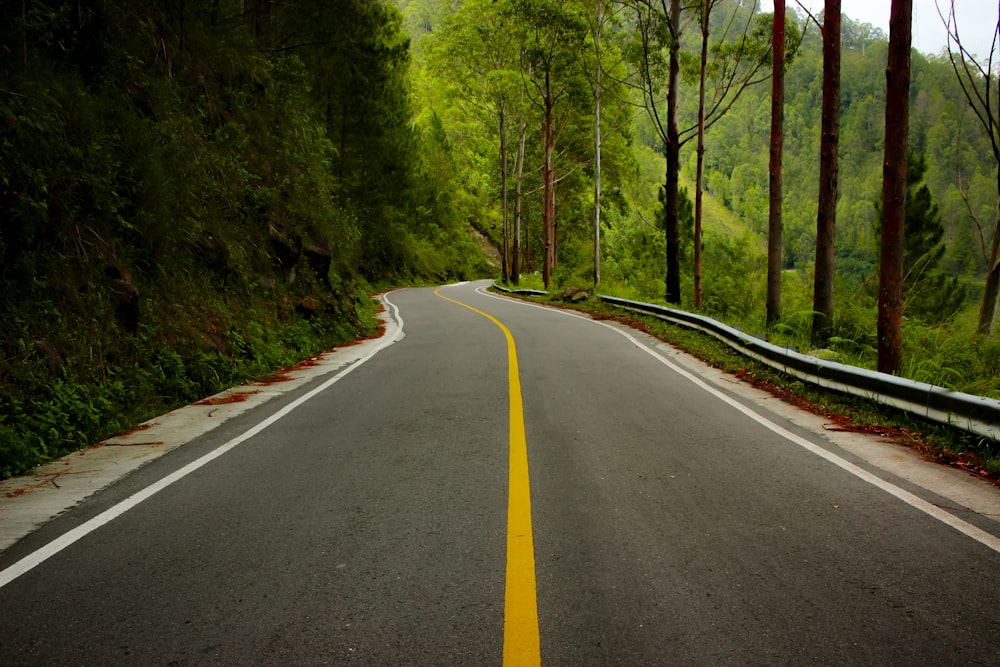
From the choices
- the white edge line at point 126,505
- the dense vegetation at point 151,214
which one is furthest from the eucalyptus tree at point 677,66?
the white edge line at point 126,505

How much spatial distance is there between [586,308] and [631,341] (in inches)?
361

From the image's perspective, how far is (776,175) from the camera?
48.6ft

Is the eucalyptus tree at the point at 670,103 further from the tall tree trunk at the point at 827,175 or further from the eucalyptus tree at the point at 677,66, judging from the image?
the tall tree trunk at the point at 827,175

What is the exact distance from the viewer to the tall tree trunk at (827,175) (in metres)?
10.8

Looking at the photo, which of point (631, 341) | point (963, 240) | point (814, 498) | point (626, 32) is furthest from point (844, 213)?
point (814, 498)

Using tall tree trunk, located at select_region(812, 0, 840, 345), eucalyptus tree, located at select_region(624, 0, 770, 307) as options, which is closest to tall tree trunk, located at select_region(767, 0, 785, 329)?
Result: tall tree trunk, located at select_region(812, 0, 840, 345)

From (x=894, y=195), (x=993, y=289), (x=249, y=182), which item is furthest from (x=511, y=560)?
(x=993, y=289)

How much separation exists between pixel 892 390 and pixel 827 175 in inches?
240

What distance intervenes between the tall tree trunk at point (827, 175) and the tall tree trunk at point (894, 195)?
274 centimetres

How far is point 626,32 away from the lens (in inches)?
971

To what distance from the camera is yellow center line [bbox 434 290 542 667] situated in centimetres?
248

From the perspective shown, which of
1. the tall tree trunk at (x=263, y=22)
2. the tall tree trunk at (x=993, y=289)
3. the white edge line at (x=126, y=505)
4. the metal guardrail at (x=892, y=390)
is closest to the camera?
the white edge line at (x=126, y=505)

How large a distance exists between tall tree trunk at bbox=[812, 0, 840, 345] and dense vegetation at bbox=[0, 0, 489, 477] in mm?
9955

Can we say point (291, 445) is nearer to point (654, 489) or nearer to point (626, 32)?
point (654, 489)
